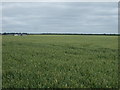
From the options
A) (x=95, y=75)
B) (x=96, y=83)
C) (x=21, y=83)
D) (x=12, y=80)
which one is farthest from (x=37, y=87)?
(x=95, y=75)

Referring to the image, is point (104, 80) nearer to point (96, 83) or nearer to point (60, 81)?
Result: point (96, 83)

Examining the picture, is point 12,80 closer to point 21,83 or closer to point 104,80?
point 21,83

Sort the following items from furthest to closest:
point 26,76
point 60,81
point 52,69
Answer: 1. point 52,69
2. point 26,76
3. point 60,81

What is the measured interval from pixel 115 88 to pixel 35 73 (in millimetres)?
5208

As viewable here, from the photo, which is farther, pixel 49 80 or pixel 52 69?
pixel 52 69

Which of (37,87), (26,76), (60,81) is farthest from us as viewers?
(26,76)

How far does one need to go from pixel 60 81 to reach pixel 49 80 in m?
0.65

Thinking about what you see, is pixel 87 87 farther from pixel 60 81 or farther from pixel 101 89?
pixel 60 81

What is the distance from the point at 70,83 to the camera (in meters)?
13.5

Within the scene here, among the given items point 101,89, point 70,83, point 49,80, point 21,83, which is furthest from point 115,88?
point 21,83

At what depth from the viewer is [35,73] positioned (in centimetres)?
1599

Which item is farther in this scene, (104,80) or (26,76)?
(26,76)

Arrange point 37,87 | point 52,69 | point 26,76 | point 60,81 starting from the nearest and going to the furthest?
1. point 37,87
2. point 60,81
3. point 26,76
4. point 52,69

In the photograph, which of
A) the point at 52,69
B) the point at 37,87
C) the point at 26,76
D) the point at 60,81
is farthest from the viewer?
the point at 52,69
